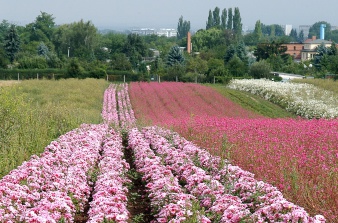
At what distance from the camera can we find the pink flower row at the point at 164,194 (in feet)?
30.2

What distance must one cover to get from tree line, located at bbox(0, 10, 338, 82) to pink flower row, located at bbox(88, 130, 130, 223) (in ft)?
150

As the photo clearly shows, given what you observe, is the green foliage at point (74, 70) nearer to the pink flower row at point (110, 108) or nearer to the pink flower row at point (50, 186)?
the pink flower row at point (110, 108)

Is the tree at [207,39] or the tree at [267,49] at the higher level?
the tree at [207,39]

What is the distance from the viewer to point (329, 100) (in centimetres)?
3803

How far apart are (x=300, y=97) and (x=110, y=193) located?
30.3 meters

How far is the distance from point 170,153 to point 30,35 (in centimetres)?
11724

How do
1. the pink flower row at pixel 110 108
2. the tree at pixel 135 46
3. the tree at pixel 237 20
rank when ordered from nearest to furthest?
the pink flower row at pixel 110 108
the tree at pixel 135 46
the tree at pixel 237 20

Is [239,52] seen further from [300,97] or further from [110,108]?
[110,108]

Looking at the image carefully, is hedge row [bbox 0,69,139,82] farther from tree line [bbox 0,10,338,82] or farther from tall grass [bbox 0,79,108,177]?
tall grass [bbox 0,79,108,177]

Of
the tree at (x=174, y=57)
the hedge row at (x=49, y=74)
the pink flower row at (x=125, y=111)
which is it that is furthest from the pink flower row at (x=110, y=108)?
the tree at (x=174, y=57)

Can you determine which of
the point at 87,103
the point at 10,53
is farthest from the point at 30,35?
the point at 87,103

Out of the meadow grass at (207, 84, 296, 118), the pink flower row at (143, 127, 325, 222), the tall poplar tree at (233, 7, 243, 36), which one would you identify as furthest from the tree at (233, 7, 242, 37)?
the pink flower row at (143, 127, 325, 222)

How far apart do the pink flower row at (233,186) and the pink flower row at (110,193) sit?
4.21ft

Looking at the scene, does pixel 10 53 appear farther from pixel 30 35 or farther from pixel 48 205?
pixel 48 205
